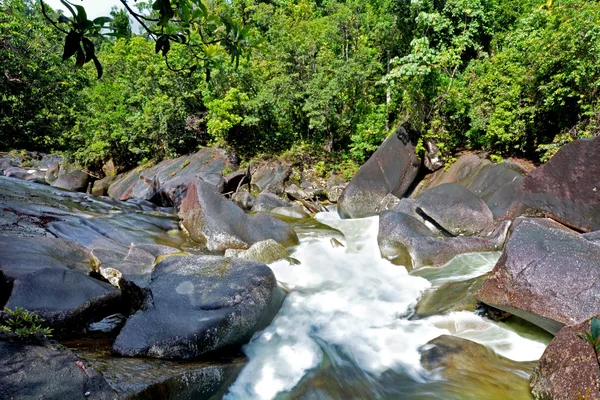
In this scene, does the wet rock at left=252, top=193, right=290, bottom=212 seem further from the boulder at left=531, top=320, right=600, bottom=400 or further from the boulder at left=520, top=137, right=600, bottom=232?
the boulder at left=531, top=320, right=600, bottom=400

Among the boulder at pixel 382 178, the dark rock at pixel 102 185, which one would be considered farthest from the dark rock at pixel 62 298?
the dark rock at pixel 102 185

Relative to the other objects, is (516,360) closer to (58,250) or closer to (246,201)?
(58,250)

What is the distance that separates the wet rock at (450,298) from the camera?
5719 mm

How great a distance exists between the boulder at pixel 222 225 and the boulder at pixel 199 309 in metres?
3.29

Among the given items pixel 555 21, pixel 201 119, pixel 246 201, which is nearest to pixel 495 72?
pixel 555 21

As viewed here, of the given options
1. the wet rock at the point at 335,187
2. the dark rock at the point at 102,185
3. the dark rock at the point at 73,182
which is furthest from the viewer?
the dark rock at the point at 102,185

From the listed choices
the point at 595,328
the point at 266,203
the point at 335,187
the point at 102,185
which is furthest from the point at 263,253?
the point at 102,185

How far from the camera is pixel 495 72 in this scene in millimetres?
12766

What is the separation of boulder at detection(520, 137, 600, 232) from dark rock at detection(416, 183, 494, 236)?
1260 millimetres

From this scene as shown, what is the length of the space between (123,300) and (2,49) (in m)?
8.23

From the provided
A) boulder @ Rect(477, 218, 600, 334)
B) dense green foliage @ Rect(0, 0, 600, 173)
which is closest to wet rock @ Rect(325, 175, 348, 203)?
dense green foliage @ Rect(0, 0, 600, 173)

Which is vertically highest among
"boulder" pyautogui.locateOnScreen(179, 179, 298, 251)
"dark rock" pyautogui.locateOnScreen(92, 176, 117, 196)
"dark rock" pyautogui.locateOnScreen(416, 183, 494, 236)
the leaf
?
the leaf

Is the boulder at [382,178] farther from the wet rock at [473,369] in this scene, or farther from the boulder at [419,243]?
the wet rock at [473,369]

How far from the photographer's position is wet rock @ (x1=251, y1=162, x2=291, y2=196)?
17.6 metres
